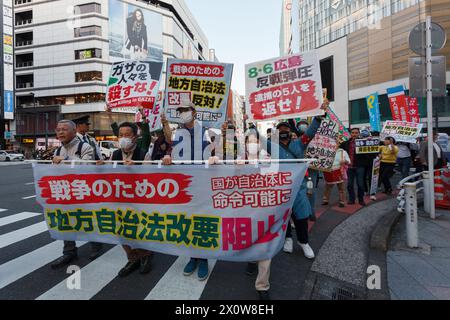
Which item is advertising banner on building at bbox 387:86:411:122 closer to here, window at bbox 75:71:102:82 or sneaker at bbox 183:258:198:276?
sneaker at bbox 183:258:198:276

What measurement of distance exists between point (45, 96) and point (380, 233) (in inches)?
1942

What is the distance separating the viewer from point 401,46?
32344 mm

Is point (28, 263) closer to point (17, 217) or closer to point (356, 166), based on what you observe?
point (17, 217)

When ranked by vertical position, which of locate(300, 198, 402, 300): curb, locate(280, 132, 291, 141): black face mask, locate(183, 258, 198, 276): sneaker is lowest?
locate(300, 198, 402, 300): curb

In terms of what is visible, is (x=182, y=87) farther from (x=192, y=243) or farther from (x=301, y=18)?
(x=301, y=18)

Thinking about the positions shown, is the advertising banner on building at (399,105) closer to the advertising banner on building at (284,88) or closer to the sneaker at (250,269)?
the advertising banner on building at (284,88)

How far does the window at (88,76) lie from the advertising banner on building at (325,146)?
134ft

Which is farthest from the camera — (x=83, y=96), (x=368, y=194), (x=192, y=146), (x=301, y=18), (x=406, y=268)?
(x=301, y=18)

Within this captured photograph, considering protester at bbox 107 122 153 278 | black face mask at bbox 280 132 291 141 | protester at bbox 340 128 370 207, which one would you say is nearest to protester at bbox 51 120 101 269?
protester at bbox 107 122 153 278

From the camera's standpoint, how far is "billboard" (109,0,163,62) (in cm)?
4066

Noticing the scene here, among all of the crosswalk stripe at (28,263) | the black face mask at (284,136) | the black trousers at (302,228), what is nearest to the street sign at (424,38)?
the black face mask at (284,136)

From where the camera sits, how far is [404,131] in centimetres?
969

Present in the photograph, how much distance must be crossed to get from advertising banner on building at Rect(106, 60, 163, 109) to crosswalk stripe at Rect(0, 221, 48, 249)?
110 inches
